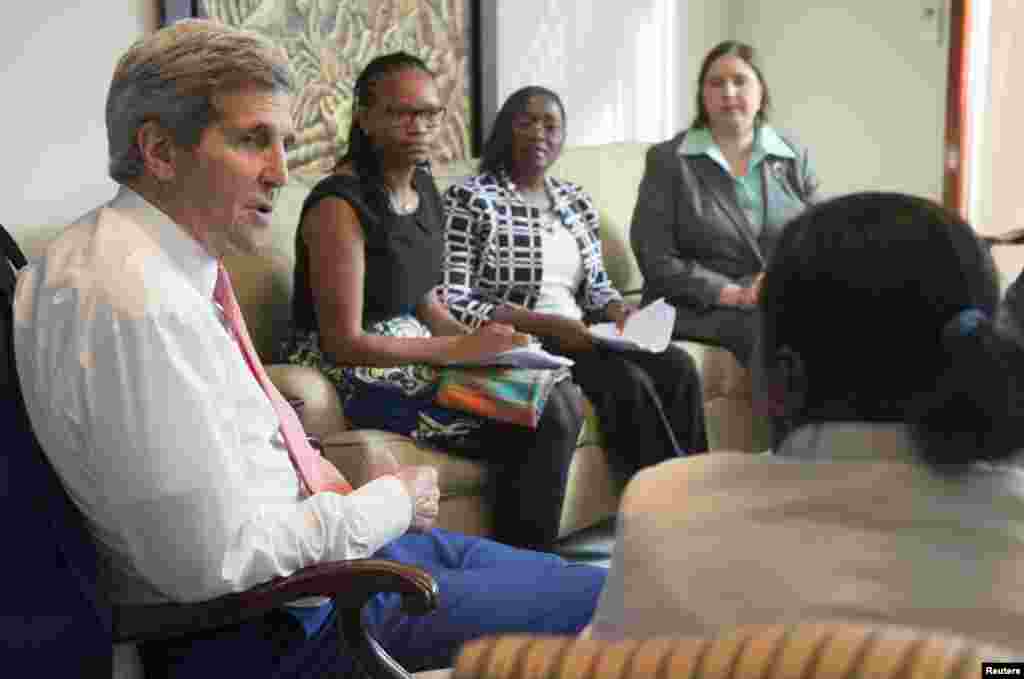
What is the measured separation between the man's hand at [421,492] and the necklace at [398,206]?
145cm

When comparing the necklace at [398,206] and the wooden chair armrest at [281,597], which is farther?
the necklace at [398,206]

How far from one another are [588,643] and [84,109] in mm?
2777

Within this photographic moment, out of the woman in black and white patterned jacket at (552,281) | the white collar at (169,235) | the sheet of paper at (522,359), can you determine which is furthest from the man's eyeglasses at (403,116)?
the white collar at (169,235)

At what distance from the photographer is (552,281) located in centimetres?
405

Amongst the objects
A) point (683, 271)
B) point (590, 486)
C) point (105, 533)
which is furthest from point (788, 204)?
point (105, 533)

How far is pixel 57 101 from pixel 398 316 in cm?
95

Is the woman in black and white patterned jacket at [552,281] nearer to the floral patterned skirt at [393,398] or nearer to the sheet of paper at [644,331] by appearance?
the sheet of paper at [644,331]


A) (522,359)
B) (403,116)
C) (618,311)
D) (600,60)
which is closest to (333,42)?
(403,116)

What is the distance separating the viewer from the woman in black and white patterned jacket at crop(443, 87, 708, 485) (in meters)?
3.80

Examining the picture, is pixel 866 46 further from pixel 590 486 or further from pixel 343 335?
pixel 343 335

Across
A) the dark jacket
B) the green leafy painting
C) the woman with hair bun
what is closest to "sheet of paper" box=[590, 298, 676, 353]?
the dark jacket

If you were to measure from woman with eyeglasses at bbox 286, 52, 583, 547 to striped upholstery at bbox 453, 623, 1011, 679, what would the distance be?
2.34 m

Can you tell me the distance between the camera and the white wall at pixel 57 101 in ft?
10.2

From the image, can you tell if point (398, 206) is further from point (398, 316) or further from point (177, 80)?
point (177, 80)
